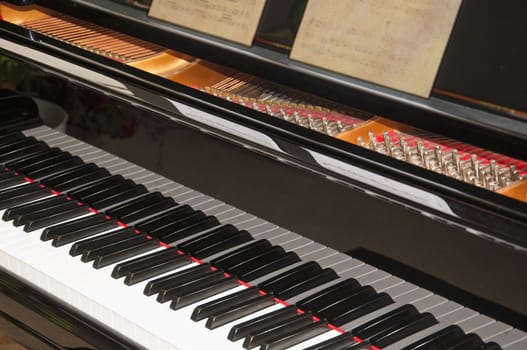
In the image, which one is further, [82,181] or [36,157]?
[36,157]

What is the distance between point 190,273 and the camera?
224 cm

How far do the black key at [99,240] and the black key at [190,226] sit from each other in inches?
3.5

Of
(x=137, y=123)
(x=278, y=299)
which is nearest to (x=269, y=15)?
(x=137, y=123)

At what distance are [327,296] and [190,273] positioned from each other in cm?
36

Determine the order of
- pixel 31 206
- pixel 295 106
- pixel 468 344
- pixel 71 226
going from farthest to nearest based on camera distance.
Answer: pixel 31 206
pixel 71 226
pixel 295 106
pixel 468 344

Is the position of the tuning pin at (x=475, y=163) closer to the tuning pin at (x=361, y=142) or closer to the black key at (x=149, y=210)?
the tuning pin at (x=361, y=142)

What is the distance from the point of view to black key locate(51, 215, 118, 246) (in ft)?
7.89

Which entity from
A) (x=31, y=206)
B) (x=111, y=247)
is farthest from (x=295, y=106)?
(x=31, y=206)

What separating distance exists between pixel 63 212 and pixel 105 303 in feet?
1.57

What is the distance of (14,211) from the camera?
2545 millimetres

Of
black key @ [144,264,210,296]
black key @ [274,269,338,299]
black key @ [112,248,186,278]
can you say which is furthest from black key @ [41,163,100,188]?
black key @ [274,269,338,299]

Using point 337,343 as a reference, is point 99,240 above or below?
below

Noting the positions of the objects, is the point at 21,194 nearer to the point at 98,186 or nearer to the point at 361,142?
the point at 98,186

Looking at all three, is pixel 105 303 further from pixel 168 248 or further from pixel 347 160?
pixel 347 160
